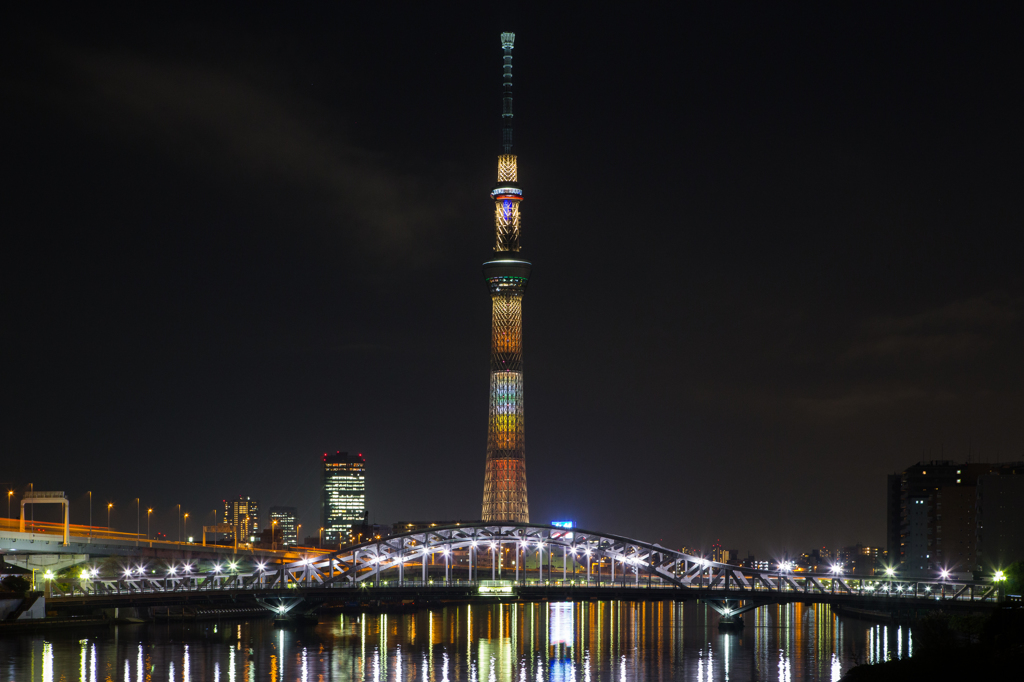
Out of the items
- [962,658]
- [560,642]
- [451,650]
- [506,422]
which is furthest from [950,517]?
[962,658]

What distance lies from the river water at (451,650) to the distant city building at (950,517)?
25.6 meters

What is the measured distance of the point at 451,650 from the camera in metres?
103

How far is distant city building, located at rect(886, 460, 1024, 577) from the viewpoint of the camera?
153875 mm

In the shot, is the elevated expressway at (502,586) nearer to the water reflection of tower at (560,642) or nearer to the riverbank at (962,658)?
the water reflection of tower at (560,642)

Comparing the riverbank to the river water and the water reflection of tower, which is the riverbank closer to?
the river water

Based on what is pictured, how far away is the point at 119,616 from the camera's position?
131 m

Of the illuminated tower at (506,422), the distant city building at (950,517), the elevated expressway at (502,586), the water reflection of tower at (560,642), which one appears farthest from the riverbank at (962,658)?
the illuminated tower at (506,422)

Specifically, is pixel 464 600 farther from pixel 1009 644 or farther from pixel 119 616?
pixel 1009 644

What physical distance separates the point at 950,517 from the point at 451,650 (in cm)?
9385

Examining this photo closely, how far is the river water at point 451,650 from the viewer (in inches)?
3334

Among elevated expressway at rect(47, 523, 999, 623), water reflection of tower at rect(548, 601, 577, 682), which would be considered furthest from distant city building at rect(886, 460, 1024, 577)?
water reflection of tower at rect(548, 601, 577, 682)

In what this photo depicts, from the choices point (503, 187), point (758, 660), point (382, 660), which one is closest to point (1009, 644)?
point (758, 660)

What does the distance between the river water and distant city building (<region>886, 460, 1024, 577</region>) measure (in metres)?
25.6

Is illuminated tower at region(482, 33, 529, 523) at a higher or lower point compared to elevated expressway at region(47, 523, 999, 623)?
higher
